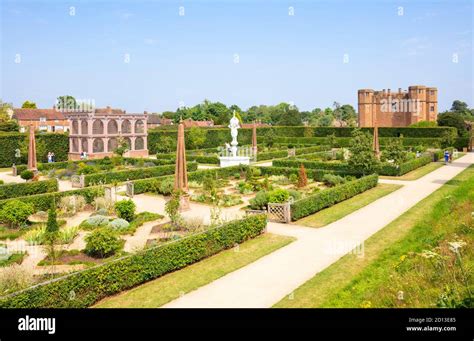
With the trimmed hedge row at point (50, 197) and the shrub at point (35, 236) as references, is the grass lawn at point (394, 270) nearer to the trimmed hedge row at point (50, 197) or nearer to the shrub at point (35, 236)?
the shrub at point (35, 236)

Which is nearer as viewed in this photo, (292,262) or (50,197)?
(292,262)

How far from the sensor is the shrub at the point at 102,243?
39.3 feet

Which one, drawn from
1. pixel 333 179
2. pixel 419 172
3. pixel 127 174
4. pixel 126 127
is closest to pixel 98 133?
pixel 126 127

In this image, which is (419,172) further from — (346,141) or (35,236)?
(35,236)

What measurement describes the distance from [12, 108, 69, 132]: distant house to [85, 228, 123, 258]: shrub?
69.4 metres

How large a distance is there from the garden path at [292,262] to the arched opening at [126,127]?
29.9m

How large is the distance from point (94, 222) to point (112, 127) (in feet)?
90.6

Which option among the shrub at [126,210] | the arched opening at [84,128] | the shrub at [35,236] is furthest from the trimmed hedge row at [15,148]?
the shrub at [35,236]

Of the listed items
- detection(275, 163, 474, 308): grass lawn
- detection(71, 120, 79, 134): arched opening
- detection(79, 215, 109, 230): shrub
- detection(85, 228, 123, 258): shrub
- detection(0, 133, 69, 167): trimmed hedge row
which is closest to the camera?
detection(275, 163, 474, 308): grass lawn

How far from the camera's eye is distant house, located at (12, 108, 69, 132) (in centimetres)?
7481

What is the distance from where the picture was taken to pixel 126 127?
142ft

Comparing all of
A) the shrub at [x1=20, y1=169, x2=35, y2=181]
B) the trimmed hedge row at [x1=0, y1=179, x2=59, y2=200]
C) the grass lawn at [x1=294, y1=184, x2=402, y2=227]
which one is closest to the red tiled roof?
the shrub at [x1=20, y1=169, x2=35, y2=181]

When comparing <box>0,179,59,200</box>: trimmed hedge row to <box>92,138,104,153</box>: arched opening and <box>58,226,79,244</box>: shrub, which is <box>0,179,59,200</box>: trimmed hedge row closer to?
<box>58,226,79,244</box>: shrub
